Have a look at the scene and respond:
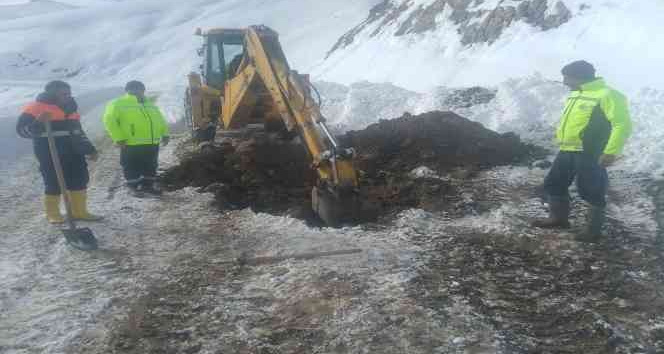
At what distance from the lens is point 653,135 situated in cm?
869

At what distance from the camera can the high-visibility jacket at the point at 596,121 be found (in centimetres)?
511

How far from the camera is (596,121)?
5281 mm

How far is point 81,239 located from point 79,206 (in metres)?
1.00

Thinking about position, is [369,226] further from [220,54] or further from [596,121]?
[220,54]

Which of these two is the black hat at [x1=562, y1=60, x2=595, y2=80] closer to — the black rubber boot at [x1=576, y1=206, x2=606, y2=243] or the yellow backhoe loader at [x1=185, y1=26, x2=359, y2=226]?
the black rubber boot at [x1=576, y1=206, x2=606, y2=243]

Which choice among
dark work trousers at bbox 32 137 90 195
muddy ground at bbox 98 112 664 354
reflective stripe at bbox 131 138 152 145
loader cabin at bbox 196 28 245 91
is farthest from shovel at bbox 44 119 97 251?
loader cabin at bbox 196 28 245 91

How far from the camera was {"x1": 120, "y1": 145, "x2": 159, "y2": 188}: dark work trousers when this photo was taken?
7.38m

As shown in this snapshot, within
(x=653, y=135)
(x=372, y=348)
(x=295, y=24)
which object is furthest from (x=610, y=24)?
(x=295, y=24)

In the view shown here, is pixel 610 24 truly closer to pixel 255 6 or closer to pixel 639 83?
pixel 639 83

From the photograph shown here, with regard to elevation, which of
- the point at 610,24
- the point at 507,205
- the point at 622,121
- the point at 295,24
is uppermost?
the point at 295,24

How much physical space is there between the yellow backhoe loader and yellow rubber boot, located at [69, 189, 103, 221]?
2593mm

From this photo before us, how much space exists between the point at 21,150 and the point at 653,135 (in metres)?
12.1

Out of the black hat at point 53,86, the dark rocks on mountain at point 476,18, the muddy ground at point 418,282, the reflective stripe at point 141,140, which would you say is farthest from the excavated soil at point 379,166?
the dark rocks on mountain at point 476,18

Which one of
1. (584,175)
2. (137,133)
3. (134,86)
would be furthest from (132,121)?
(584,175)
